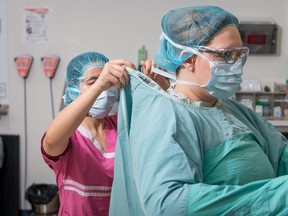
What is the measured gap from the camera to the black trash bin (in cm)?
298

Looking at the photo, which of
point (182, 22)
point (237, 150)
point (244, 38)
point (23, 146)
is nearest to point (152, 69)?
point (182, 22)

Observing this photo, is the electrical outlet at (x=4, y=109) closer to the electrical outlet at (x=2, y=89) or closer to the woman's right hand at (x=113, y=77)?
the electrical outlet at (x=2, y=89)

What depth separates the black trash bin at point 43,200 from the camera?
2977mm

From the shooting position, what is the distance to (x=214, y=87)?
116 centimetres

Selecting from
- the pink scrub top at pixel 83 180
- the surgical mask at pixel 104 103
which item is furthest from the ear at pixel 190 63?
the pink scrub top at pixel 83 180

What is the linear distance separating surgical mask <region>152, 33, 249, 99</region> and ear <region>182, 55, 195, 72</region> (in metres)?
0.02

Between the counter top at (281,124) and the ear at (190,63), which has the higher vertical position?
the ear at (190,63)

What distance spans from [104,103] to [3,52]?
187 centimetres

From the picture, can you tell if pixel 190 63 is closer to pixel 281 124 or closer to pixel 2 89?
pixel 281 124

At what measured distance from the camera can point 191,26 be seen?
1120 millimetres

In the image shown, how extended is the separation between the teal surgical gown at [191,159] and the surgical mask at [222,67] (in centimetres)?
6

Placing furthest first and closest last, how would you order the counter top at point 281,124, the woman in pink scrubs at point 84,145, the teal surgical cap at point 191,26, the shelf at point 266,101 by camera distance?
the shelf at point 266,101 → the counter top at point 281,124 → the woman in pink scrubs at point 84,145 → the teal surgical cap at point 191,26

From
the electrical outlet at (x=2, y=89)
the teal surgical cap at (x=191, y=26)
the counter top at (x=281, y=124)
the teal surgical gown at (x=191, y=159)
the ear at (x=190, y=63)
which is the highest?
the teal surgical cap at (x=191, y=26)

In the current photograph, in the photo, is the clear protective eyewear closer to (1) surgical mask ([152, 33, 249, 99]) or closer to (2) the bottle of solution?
(1) surgical mask ([152, 33, 249, 99])
